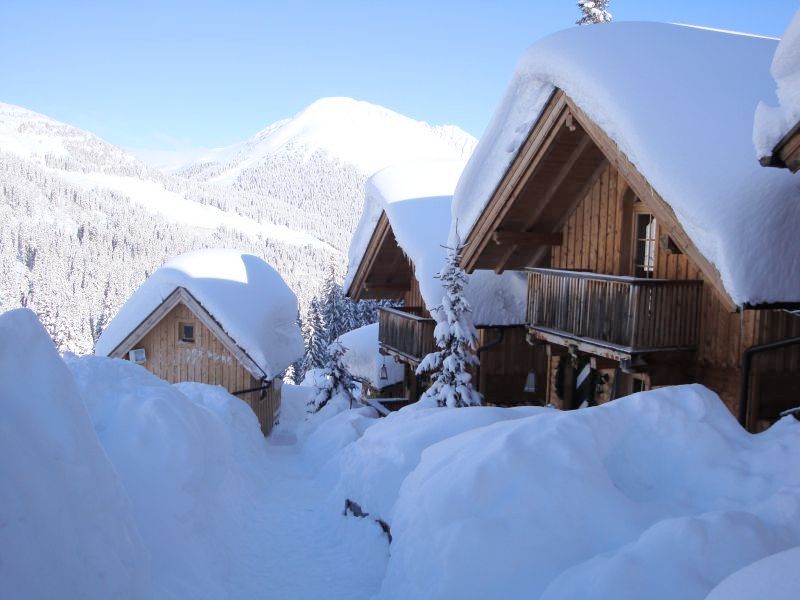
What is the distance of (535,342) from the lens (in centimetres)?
1235

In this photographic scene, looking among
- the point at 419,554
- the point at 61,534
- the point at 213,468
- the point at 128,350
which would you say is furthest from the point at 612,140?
the point at 128,350

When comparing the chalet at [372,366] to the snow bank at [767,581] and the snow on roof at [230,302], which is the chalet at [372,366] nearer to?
the snow on roof at [230,302]

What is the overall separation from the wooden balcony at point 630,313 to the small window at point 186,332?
12.9m

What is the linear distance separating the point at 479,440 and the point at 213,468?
438 centimetres

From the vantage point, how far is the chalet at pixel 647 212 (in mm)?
7492

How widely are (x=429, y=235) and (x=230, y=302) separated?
7.39 m

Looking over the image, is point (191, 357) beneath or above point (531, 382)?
beneath

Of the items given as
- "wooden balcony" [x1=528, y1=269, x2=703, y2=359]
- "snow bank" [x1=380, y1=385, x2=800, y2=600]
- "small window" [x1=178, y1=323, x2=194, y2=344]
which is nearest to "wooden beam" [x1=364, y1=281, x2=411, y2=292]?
"small window" [x1=178, y1=323, x2=194, y2=344]

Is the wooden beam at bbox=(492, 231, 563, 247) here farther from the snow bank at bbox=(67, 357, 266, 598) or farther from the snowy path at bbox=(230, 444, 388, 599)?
the snow bank at bbox=(67, 357, 266, 598)

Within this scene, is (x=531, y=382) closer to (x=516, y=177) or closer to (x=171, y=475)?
(x=516, y=177)

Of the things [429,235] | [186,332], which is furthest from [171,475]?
[186,332]

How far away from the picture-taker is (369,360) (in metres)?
23.3

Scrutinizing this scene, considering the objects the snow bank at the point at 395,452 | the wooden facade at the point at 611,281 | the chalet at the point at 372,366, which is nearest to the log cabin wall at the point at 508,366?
the wooden facade at the point at 611,281

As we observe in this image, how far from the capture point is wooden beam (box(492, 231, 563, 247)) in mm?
12227
